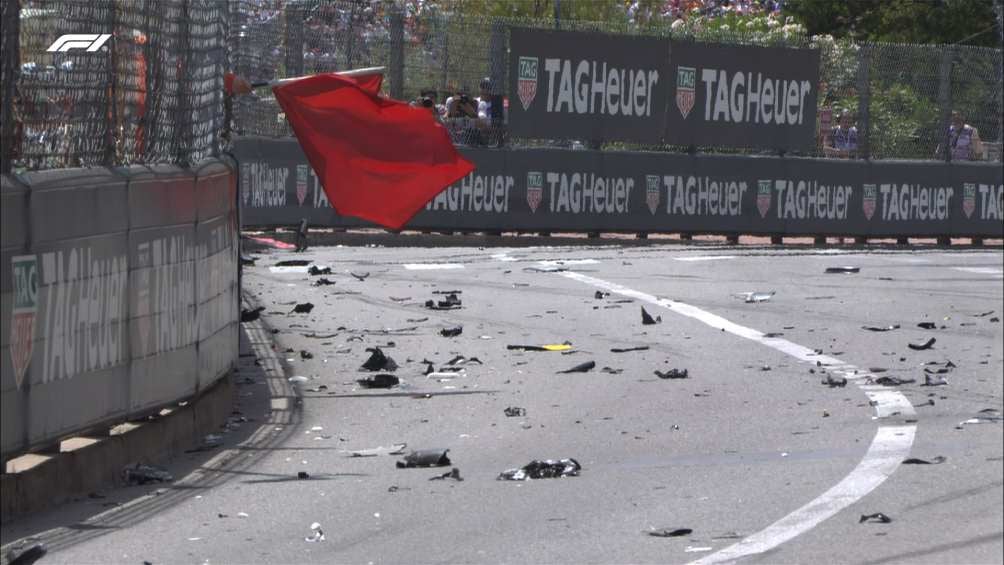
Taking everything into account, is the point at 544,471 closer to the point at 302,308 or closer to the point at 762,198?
the point at 302,308

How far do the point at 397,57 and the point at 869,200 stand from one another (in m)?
7.38

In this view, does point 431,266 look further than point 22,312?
Yes

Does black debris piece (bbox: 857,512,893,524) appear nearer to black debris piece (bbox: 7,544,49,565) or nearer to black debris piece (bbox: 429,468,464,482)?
black debris piece (bbox: 429,468,464,482)

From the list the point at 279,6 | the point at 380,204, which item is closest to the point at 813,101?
the point at 279,6

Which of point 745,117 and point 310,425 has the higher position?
point 745,117

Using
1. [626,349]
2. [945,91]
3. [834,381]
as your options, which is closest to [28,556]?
[834,381]

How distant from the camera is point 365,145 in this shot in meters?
10.8

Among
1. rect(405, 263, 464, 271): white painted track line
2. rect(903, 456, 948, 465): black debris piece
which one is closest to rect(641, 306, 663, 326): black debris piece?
rect(405, 263, 464, 271): white painted track line

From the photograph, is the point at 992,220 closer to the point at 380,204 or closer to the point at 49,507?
the point at 380,204

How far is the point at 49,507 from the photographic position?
6824 mm

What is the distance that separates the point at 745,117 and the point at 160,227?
17717 millimetres

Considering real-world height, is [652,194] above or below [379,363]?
above

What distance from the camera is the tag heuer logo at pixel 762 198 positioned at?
79.7 feet

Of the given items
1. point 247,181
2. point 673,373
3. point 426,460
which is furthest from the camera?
point 247,181
